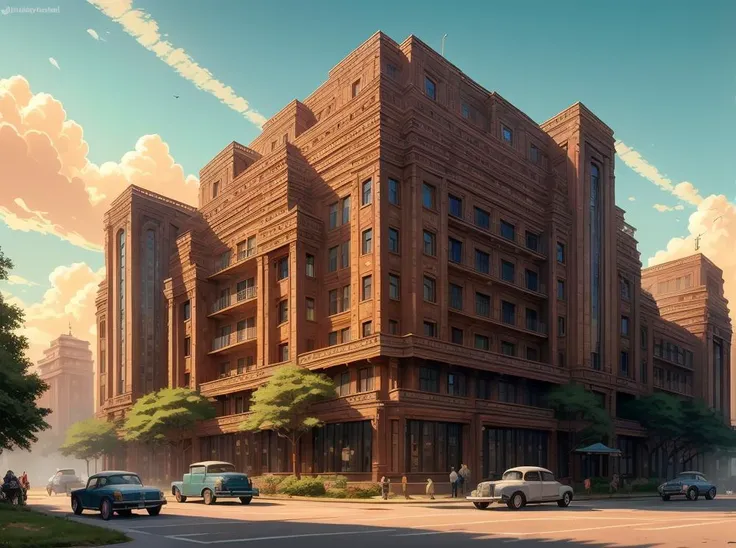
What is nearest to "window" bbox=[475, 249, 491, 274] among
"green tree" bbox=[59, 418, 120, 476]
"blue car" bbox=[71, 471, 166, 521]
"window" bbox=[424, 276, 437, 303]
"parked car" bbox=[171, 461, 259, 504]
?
"window" bbox=[424, 276, 437, 303]

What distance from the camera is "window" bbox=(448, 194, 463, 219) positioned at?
61.8 m

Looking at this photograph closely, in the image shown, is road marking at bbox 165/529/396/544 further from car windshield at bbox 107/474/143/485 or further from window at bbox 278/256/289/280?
window at bbox 278/256/289/280

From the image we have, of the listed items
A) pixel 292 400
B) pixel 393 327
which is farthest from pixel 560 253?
pixel 292 400

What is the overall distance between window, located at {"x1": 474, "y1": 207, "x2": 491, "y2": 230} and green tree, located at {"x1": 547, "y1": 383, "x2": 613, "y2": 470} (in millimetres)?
16225

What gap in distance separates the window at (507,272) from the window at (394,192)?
15726 millimetres

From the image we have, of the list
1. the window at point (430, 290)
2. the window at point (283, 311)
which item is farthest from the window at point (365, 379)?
the window at point (283, 311)

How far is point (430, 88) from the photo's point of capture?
6531 centimetres

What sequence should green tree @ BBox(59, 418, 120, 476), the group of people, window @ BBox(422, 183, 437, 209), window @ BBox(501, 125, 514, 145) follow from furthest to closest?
green tree @ BBox(59, 418, 120, 476), window @ BBox(501, 125, 514, 145), window @ BBox(422, 183, 437, 209), the group of people

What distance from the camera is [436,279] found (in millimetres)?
58219

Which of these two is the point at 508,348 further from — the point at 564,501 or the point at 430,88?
the point at 564,501

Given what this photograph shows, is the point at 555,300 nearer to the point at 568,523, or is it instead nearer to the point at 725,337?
the point at 568,523

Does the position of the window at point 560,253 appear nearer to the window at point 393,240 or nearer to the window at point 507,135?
the window at point 507,135

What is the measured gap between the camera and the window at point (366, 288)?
55.8 m

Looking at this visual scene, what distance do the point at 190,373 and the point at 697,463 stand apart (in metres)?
72.3
